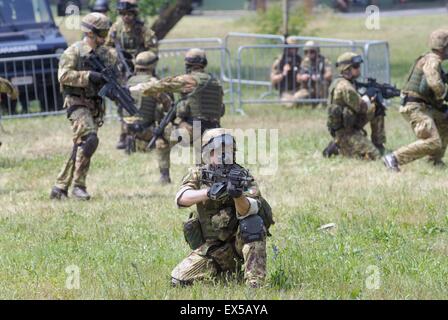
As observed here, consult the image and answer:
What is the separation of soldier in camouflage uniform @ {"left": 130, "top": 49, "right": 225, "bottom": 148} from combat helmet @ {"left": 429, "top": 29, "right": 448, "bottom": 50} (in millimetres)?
2623

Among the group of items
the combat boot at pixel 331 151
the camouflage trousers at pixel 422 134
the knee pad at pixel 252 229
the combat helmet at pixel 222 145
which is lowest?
the combat boot at pixel 331 151

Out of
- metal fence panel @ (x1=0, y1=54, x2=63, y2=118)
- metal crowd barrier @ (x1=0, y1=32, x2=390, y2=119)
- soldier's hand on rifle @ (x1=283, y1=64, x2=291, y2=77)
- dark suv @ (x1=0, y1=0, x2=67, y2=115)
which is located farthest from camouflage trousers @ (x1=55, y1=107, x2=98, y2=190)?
soldier's hand on rifle @ (x1=283, y1=64, x2=291, y2=77)

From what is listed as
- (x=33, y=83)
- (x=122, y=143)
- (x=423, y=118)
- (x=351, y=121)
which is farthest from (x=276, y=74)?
(x=423, y=118)

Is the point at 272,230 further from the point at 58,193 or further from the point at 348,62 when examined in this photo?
the point at 348,62

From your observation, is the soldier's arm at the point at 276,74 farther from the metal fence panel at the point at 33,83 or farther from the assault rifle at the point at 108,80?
the assault rifle at the point at 108,80

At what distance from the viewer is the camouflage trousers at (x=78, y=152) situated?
10367mm

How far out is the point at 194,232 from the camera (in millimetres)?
6918

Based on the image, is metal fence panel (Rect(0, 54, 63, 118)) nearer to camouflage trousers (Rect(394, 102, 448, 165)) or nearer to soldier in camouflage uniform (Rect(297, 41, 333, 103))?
soldier in camouflage uniform (Rect(297, 41, 333, 103))

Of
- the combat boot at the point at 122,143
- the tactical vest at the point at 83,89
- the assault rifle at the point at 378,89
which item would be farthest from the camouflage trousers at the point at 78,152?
the assault rifle at the point at 378,89

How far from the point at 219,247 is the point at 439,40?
214 inches

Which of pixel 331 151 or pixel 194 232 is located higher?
pixel 194 232

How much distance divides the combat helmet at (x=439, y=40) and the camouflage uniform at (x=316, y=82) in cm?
619

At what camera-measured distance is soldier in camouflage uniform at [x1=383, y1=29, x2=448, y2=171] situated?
37.4 ft

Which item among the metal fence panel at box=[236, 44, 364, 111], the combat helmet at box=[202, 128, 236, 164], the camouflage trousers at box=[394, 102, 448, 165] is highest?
the combat helmet at box=[202, 128, 236, 164]
